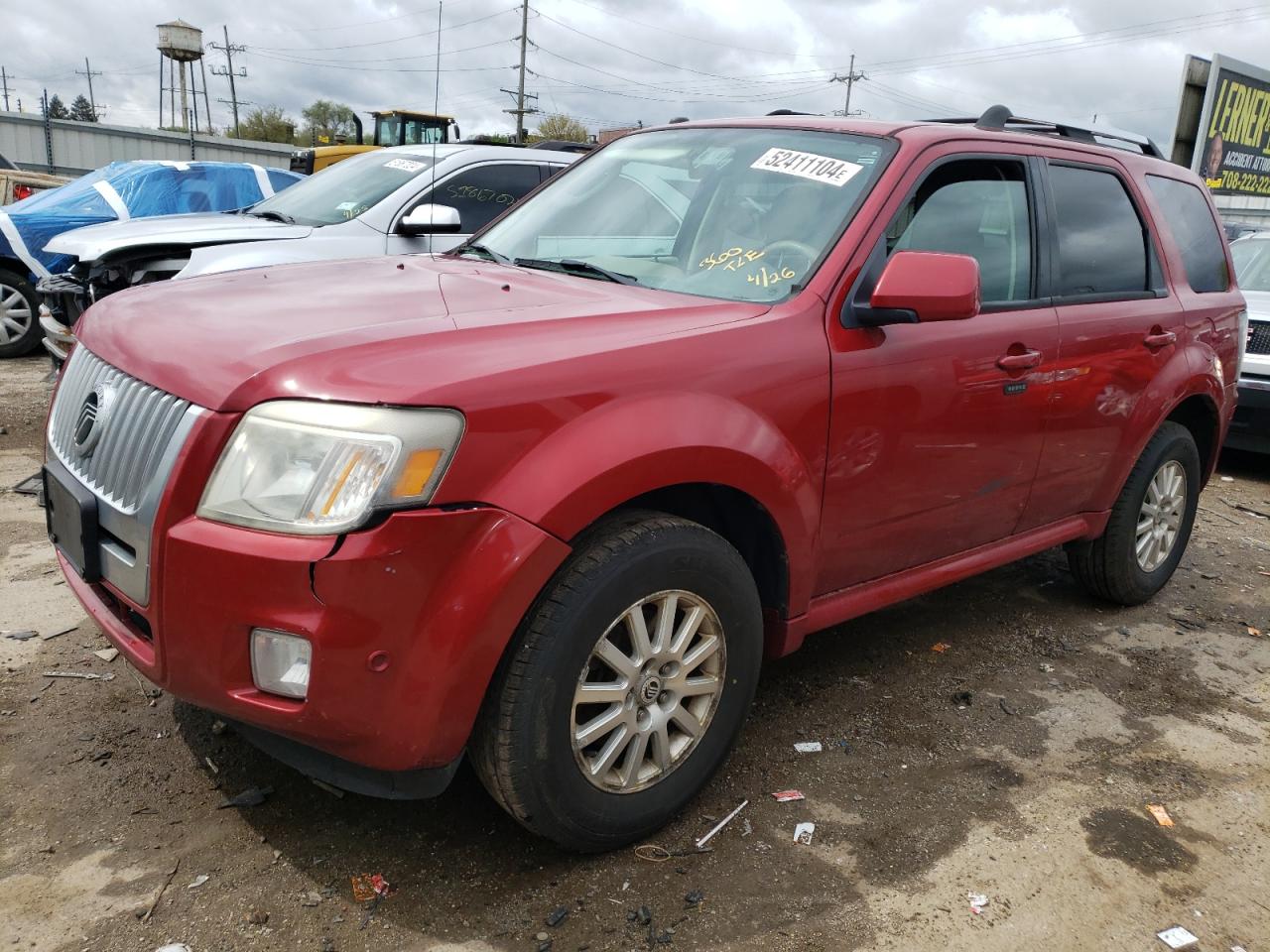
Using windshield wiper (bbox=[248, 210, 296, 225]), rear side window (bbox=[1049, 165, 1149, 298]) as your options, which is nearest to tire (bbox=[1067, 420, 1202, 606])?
rear side window (bbox=[1049, 165, 1149, 298])

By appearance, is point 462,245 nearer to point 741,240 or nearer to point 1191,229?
point 741,240

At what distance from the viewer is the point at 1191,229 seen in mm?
4301

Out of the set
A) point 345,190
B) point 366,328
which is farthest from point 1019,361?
point 345,190

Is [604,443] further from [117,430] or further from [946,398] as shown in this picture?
[946,398]

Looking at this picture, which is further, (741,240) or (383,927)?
(741,240)

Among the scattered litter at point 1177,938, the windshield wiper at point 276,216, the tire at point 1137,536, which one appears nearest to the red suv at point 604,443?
the tire at point 1137,536

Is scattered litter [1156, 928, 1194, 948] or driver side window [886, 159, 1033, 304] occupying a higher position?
driver side window [886, 159, 1033, 304]

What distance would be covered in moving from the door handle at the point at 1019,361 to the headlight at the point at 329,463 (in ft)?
6.34

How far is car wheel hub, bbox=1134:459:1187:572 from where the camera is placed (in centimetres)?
427

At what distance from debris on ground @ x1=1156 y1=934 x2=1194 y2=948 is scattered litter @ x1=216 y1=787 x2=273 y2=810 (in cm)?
224

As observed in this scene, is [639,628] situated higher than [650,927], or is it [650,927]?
[639,628]

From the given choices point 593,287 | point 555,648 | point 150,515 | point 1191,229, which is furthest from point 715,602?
point 1191,229

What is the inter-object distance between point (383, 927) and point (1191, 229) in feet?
13.7

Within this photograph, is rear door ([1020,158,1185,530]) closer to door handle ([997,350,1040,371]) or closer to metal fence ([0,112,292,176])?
door handle ([997,350,1040,371])
